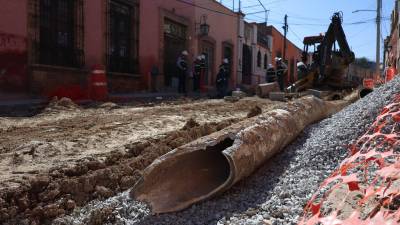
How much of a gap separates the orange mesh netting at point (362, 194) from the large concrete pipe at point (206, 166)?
0.79 meters

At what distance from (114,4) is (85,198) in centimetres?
1151

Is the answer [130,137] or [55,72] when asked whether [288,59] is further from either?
[130,137]

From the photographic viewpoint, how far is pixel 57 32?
12.0m

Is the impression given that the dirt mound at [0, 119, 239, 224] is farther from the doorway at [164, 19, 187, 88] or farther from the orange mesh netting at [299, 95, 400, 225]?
the doorway at [164, 19, 187, 88]

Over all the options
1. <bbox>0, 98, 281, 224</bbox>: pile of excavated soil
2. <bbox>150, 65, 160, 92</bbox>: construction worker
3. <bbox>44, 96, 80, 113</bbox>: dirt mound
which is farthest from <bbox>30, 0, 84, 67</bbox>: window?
<bbox>0, 98, 281, 224</bbox>: pile of excavated soil

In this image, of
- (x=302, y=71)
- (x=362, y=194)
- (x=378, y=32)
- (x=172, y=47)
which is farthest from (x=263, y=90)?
(x=378, y=32)

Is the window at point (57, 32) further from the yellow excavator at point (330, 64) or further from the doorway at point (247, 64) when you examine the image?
the doorway at point (247, 64)

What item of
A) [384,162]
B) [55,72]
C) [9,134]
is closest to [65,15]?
[55,72]

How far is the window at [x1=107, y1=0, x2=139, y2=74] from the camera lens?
46.7 feet

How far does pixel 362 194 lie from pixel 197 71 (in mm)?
14715

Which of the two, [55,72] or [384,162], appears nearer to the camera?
[384,162]

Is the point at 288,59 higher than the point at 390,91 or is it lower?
higher

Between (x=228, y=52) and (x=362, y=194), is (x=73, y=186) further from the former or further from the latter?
(x=228, y=52)

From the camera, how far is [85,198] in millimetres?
3885
